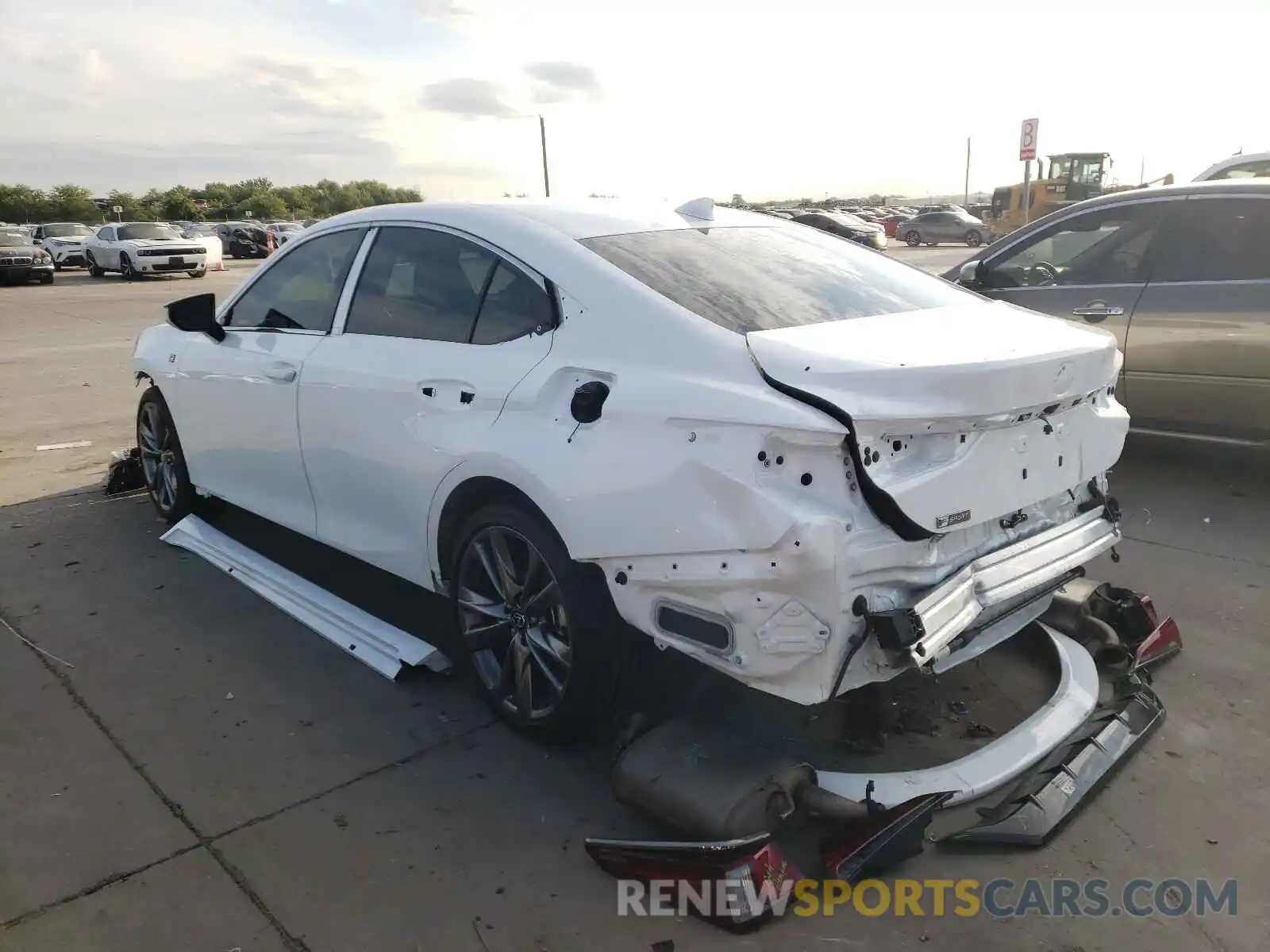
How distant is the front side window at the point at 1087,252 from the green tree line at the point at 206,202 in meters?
56.5

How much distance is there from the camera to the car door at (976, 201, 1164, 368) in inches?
236

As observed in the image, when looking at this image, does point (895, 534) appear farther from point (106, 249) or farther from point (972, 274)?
point (106, 249)

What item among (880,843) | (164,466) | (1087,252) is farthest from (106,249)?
(880,843)

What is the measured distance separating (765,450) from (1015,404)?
783 millimetres

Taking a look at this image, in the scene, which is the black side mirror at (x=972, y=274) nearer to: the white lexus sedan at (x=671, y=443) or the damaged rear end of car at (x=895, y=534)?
the white lexus sedan at (x=671, y=443)

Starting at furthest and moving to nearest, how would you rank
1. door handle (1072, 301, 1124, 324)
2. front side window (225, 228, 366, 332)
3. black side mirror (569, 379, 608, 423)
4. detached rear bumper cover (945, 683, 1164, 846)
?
1. door handle (1072, 301, 1124, 324)
2. front side window (225, 228, 366, 332)
3. black side mirror (569, 379, 608, 423)
4. detached rear bumper cover (945, 683, 1164, 846)

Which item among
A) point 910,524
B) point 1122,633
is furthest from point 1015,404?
point 1122,633

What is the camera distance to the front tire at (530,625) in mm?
3021

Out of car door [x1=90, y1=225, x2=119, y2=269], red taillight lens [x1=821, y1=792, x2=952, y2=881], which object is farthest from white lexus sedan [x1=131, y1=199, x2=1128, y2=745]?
car door [x1=90, y1=225, x2=119, y2=269]

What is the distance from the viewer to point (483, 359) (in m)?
3.31

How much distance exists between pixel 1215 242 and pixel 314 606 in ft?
17.5

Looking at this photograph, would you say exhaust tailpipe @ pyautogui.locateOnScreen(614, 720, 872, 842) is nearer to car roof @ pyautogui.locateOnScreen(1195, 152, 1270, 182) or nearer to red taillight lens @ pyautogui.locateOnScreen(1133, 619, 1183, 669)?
red taillight lens @ pyautogui.locateOnScreen(1133, 619, 1183, 669)

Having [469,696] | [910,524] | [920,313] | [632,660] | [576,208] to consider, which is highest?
[576,208]

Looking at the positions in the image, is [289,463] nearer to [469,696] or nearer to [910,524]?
[469,696]
